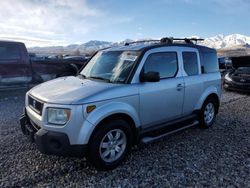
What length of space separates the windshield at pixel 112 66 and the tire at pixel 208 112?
2.31 metres

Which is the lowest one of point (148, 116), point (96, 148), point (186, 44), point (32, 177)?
point (32, 177)

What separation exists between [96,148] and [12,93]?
7710mm

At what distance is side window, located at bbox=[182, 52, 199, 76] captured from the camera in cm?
491

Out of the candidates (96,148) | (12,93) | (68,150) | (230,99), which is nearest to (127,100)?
(96,148)

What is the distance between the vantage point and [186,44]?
512cm

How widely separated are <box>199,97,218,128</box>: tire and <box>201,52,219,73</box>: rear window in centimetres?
71

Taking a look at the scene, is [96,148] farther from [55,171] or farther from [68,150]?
[55,171]

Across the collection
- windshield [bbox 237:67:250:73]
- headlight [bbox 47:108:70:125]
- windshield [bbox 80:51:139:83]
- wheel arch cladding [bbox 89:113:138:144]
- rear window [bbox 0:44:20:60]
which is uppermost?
rear window [bbox 0:44:20:60]

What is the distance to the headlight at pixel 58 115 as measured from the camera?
10.6 ft

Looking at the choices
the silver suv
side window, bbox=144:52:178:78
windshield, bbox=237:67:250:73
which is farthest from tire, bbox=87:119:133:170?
windshield, bbox=237:67:250:73

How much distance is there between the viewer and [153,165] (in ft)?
12.6

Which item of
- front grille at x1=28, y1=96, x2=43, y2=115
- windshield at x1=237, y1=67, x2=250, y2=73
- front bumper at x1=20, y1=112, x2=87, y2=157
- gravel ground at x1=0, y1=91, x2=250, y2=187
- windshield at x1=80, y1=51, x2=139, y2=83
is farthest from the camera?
windshield at x1=237, y1=67, x2=250, y2=73

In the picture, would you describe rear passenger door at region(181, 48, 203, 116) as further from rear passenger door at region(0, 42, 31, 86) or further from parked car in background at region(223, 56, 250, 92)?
rear passenger door at region(0, 42, 31, 86)

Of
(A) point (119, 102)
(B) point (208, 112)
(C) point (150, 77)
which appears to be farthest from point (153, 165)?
(B) point (208, 112)
